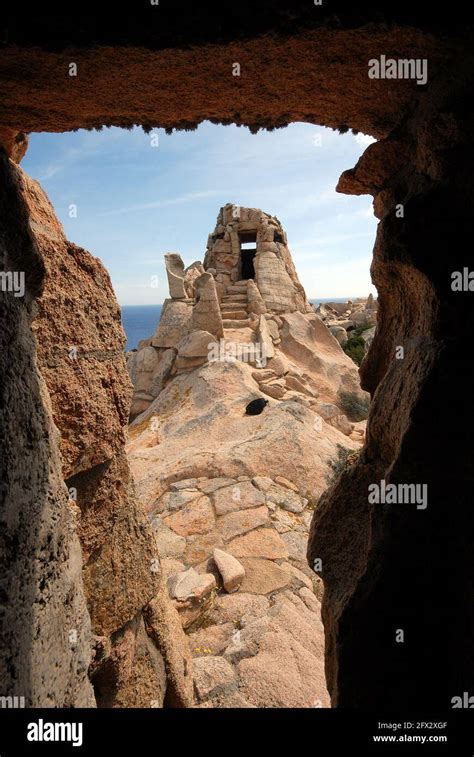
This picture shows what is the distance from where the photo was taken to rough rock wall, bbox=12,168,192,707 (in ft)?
9.09

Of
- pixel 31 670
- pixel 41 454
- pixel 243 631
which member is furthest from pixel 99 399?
pixel 243 631

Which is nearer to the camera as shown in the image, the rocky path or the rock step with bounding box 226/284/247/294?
the rocky path

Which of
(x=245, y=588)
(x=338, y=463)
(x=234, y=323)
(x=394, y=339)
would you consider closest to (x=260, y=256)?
(x=234, y=323)

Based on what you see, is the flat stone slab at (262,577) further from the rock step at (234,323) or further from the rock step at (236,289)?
the rock step at (236,289)

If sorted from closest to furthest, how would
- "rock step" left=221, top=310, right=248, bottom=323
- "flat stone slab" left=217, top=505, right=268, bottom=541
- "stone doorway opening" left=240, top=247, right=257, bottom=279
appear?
"flat stone slab" left=217, top=505, right=268, bottom=541 → "rock step" left=221, top=310, right=248, bottom=323 → "stone doorway opening" left=240, top=247, right=257, bottom=279

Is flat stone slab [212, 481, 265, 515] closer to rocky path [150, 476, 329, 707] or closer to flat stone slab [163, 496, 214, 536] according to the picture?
rocky path [150, 476, 329, 707]

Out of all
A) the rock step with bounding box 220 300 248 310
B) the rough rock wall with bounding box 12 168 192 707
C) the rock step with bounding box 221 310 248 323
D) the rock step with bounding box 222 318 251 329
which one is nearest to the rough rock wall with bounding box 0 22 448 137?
the rough rock wall with bounding box 12 168 192 707

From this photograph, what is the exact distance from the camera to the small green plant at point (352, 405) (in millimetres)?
12867

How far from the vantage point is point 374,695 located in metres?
2.12

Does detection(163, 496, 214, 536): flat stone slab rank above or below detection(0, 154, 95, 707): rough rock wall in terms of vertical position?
below

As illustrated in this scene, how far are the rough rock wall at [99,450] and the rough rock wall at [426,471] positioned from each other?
158 centimetres

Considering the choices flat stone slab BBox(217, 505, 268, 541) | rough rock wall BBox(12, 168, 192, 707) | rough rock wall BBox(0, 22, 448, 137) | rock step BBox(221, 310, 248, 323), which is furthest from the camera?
rock step BBox(221, 310, 248, 323)

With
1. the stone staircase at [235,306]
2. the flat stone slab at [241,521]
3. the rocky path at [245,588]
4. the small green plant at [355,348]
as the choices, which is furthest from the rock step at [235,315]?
the flat stone slab at [241,521]

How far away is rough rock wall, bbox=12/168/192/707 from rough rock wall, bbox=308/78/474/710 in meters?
1.58
